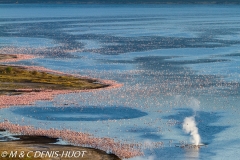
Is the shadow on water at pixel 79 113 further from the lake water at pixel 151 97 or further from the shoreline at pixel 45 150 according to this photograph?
the shoreline at pixel 45 150

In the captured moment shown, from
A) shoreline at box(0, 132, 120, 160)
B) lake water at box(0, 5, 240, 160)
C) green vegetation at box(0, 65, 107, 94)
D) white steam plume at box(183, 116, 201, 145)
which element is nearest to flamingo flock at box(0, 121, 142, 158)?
shoreline at box(0, 132, 120, 160)

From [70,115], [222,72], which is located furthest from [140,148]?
[222,72]

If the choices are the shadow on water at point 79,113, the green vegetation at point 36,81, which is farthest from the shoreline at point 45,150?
the green vegetation at point 36,81

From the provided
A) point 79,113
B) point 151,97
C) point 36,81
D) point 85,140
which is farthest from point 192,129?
point 36,81

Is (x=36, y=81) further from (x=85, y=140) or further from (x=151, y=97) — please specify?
(x=85, y=140)

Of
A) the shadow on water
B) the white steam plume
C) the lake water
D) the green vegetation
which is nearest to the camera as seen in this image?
the white steam plume

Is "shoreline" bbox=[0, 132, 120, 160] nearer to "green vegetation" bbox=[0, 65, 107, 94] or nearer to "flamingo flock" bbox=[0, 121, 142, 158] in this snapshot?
"flamingo flock" bbox=[0, 121, 142, 158]
